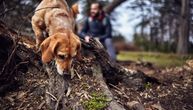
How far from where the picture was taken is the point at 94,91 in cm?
759

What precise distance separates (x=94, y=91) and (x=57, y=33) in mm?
1192

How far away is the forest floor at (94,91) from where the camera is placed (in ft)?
24.8

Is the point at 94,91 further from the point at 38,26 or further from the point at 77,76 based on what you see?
the point at 38,26

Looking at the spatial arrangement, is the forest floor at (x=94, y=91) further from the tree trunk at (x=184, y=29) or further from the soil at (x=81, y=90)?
the tree trunk at (x=184, y=29)

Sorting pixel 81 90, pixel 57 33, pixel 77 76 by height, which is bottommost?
pixel 81 90

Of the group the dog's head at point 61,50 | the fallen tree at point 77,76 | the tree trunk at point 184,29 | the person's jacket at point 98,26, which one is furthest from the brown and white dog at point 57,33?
the tree trunk at point 184,29

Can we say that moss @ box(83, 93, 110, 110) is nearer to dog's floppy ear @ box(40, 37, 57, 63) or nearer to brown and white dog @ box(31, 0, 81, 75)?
brown and white dog @ box(31, 0, 81, 75)

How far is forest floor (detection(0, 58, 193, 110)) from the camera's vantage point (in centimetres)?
756

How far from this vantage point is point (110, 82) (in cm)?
850

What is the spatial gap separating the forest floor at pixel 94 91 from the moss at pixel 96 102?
0.25 feet

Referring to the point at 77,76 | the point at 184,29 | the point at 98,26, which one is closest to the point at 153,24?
the point at 184,29

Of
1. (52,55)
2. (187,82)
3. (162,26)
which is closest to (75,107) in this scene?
(52,55)

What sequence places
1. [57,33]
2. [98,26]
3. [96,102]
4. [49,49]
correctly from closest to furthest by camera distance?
1. [49,49]
2. [57,33]
3. [96,102]
4. [98,26]

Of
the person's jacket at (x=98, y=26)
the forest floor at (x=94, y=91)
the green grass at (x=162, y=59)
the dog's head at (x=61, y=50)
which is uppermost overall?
the dog's head at (x=61, y=50)
